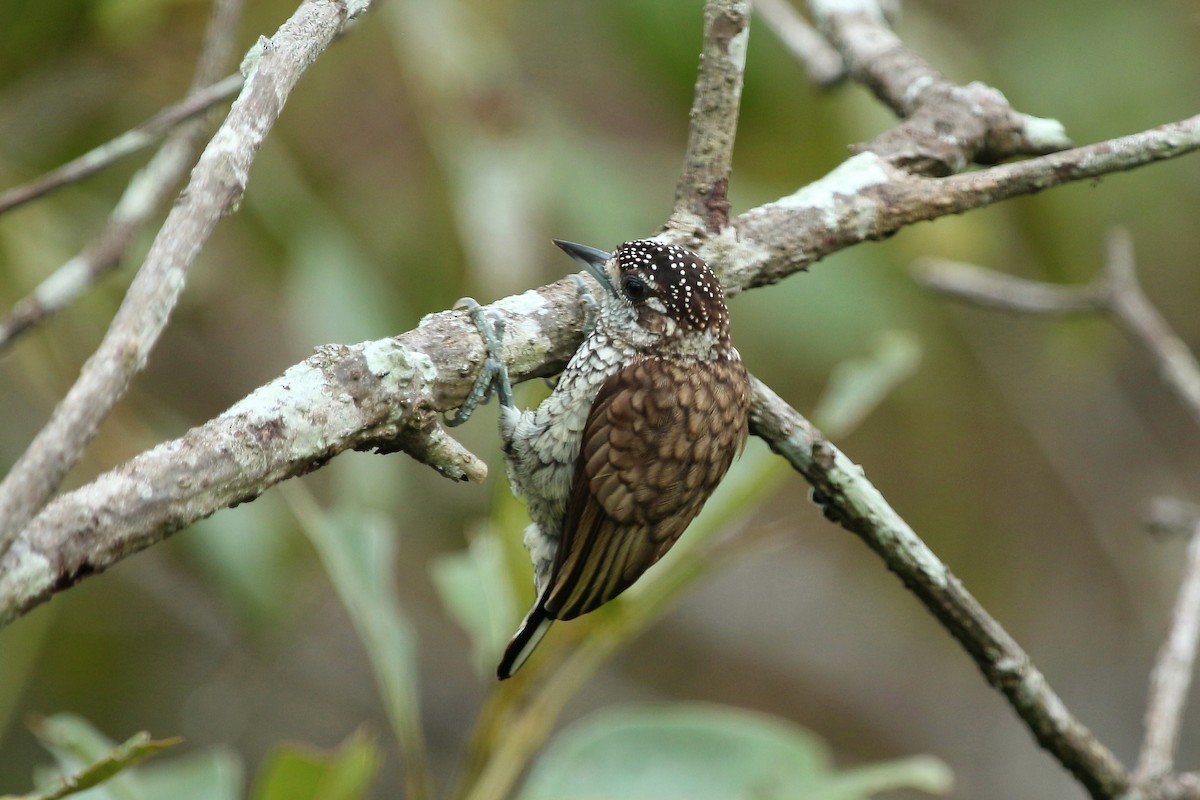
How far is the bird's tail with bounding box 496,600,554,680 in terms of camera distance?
8.07 feet

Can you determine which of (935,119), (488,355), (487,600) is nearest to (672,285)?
(488,355)

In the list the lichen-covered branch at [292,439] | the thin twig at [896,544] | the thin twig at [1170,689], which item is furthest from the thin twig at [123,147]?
the thin twig at [1170,689]

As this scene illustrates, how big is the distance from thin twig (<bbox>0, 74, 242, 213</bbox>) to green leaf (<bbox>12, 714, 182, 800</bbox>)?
85cm

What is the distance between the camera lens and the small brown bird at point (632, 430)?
2.36 metres

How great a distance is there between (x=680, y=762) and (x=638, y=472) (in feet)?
3.10

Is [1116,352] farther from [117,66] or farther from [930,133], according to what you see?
[117,66]

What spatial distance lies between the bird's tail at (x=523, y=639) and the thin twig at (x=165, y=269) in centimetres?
121

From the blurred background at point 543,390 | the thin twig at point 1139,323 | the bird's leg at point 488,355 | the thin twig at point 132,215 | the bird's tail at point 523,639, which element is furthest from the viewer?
the blurred background at point 543,390

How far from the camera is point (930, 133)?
2.64 m

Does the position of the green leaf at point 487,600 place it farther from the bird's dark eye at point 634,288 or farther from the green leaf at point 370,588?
the bird's dark eye at point 634,288

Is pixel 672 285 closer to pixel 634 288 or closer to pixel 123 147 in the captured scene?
pixel 634 288

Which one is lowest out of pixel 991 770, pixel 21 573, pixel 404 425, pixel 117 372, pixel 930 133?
pixel 21 573

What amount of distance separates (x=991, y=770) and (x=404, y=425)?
6124mm

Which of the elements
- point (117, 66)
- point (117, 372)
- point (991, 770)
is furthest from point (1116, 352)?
point (117, 372)
